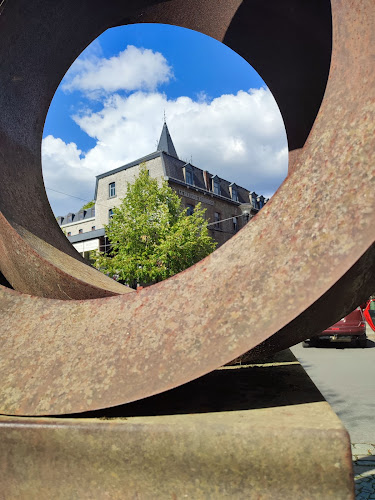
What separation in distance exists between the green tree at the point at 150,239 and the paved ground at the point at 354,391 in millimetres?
11679

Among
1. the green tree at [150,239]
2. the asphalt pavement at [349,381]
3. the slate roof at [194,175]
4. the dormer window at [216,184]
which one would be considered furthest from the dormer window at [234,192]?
the asphalt pavement at [349,381]

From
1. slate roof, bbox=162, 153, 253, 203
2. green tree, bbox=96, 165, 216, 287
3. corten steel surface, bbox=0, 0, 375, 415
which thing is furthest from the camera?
slate roof, bbox=162, 153, 253, 203

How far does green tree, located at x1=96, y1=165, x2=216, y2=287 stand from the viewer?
20828mm

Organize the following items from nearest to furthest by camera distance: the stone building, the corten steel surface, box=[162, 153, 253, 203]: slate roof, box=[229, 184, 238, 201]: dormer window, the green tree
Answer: the corten steel surface → the green tree → the stone building → box=[162, 153, 253, 203]: slate roof → box=[229, 184, 238, 201]: dormer window

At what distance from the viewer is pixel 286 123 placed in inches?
134

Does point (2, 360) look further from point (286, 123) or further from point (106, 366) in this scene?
point (286, 123)

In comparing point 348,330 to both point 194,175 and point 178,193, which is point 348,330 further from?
point 194,175

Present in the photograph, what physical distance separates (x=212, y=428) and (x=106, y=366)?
42 centimetres

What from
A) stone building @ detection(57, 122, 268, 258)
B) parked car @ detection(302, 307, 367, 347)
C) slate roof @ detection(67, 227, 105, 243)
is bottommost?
parked car @ detection(302, 307, 367, 347)

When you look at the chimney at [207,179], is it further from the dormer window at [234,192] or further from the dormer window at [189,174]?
the dormer window at [234,192]

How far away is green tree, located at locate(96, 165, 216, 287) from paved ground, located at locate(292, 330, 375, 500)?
38.3 ft

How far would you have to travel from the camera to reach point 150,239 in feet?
70.8

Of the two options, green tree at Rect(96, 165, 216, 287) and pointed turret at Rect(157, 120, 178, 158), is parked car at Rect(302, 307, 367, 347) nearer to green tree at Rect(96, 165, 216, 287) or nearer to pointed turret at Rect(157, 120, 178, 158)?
green tree at Rect(96, 165, 216, 287)

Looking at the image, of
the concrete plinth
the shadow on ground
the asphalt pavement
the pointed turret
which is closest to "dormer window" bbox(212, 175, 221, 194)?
the pointed turret
